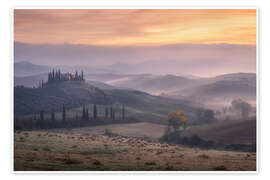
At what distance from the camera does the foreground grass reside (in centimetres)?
A: 983

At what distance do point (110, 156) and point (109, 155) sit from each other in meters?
0.09

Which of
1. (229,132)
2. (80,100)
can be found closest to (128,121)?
(80,100)

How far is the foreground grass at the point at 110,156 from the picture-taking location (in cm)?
983

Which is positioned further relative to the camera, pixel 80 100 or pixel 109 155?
pixel 80 100

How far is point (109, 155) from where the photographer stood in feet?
34.4

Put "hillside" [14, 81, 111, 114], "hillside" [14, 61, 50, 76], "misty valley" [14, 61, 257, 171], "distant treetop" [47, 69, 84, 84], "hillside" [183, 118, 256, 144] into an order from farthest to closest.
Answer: "distant treetop" [47, 69, 84, 84] → "hillside" [14, 81, 111, 114] → "hillside" [14, 61, 50, 76] → "hillside" [183, 118, 256, 144] → "misty valley" [14, 61, 257, 171]

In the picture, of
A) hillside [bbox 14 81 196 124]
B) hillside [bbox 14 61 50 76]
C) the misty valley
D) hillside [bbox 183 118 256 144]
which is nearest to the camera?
the misty valley

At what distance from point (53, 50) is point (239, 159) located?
879 centimetres

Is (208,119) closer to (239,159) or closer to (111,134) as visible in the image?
(239,159)

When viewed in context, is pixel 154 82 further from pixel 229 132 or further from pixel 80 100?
pixel 229 132

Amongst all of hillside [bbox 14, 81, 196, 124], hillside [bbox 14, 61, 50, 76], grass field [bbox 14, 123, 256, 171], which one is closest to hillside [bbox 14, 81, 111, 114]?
hillside [bbox 14, 81, 196, 124]

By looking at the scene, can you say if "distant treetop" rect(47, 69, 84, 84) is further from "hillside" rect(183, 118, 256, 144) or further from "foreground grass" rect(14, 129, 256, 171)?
"hillside" rect(183, 118, 256, 144)

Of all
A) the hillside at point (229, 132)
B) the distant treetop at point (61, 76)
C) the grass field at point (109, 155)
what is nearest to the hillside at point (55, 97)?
the distant treetop at point (61, 76)

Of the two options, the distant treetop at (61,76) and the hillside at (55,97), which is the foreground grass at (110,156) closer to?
the hillside at (55,97)
